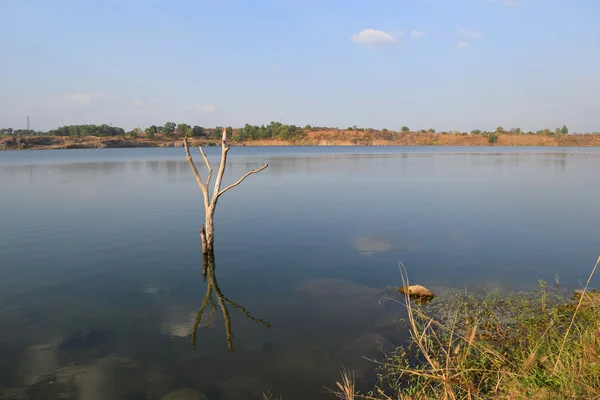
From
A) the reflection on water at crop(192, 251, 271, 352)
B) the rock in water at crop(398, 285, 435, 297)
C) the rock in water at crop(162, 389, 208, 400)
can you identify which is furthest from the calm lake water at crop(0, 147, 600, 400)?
the rock in water at crop(398, 285, 435, 297)

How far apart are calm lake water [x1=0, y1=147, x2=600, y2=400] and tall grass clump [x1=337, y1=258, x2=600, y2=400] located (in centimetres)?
87

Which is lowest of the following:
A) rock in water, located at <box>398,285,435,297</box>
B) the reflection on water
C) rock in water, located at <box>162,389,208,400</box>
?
rock in water, located at <box>162,389,208,400</box>

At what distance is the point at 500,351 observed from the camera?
736 cm

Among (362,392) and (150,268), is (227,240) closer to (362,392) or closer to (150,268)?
(150,268)

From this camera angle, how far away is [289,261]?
51.4 feet

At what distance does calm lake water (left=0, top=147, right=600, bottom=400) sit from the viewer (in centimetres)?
834

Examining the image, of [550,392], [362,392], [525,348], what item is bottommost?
[362,392]

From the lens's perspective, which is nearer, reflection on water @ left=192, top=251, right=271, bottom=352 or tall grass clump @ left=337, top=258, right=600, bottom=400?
tall grass clump @ left=337, top=258, right=600, bottom=400

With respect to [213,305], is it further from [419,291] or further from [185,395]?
[419,291]

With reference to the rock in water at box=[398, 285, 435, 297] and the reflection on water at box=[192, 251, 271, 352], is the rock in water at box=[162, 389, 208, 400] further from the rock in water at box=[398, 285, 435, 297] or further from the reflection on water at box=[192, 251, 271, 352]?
the rock in water at box=[398, 285, 435, 297]

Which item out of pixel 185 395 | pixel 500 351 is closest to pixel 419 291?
pixel 500 351

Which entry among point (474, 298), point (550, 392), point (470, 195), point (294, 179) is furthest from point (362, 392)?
point (294, 179)

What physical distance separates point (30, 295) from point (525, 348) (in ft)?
45.1

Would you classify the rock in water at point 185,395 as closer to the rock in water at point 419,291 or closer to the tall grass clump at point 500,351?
the tall grass clump at point 500,351
